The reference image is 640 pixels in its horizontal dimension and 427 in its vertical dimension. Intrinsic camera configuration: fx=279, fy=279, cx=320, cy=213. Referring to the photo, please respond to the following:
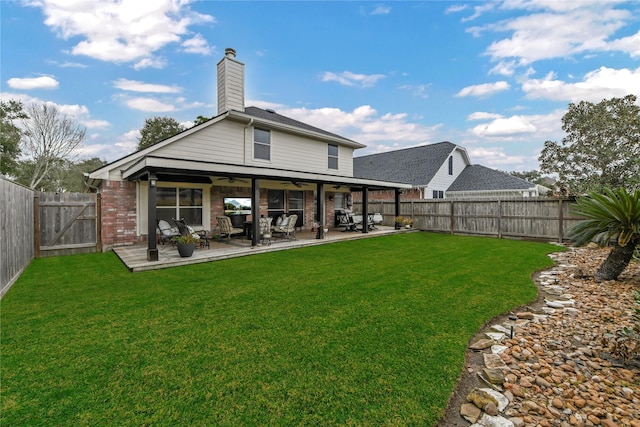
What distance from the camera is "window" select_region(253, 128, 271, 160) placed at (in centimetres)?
1194

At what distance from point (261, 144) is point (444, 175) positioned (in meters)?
16.7

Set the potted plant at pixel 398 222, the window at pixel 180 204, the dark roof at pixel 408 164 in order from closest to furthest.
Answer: the window at pixel 180 204
the potted plant at pixel 398 222
the dark roof at pixel 408 164

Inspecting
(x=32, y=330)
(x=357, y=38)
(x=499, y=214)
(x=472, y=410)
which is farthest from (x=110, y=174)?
(x=499, y=214)

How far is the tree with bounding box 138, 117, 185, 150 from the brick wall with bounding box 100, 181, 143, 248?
873 inches

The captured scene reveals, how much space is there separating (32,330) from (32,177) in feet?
103

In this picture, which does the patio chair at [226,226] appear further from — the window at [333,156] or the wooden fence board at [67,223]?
the window at [333,156]

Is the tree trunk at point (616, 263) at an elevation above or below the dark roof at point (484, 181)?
below

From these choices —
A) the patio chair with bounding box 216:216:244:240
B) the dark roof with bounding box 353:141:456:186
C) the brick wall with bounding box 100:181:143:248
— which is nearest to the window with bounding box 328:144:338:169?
the patio chair with bounding box 216:216:244:240

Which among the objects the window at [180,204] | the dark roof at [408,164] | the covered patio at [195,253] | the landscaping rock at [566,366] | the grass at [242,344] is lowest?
the landscaping rock at [566,366]

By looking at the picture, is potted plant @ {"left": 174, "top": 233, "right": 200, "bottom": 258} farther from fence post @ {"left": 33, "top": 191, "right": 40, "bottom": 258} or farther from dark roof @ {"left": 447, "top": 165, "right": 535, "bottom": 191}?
dark roof @ {"left": 447, "top": 165, "right": 535, "bottom": 191}

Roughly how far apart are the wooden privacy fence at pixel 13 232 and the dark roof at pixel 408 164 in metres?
20.8

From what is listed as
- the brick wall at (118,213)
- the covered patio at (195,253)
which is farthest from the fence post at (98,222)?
the covered patio at (195,253)

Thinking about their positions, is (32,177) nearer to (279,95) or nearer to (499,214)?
(279,95)

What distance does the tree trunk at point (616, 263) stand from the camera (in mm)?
5457
